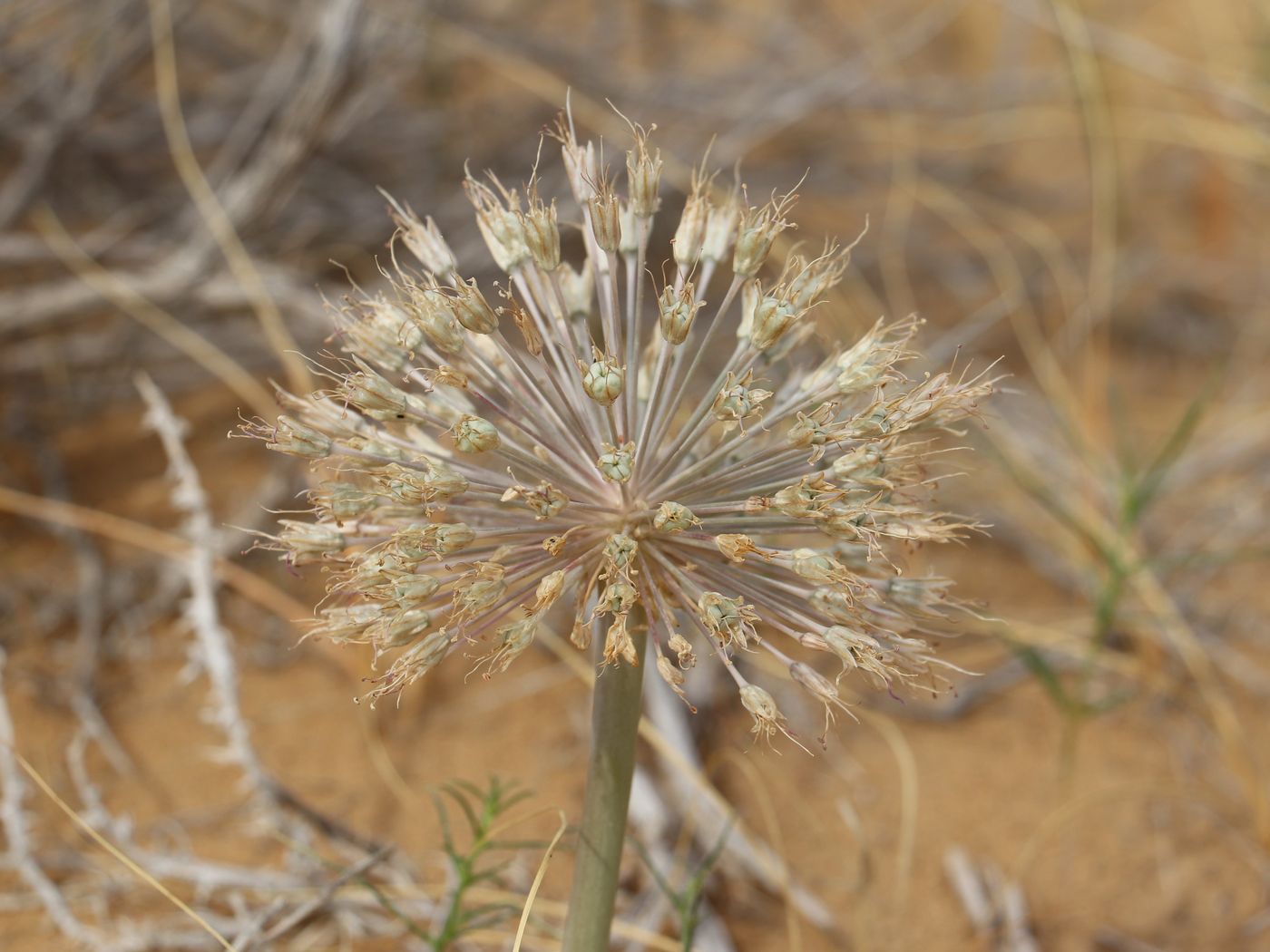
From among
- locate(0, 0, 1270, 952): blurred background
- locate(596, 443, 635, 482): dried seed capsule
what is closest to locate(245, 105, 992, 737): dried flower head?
locate(596, 443, 635, 482): dried seed capsule

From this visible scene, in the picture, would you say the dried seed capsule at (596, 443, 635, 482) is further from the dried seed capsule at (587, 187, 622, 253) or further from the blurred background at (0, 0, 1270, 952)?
the blurred background at (0, 0, 1270, 952)

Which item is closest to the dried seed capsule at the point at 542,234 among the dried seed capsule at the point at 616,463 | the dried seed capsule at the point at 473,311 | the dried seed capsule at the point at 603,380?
the dried seed capsule at the point at 473,311

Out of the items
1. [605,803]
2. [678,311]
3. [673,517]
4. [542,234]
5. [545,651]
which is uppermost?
[542,234]

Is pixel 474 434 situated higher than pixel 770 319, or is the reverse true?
pixel 770 319

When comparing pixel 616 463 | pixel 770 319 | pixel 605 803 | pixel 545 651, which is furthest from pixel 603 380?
pixel 545 651

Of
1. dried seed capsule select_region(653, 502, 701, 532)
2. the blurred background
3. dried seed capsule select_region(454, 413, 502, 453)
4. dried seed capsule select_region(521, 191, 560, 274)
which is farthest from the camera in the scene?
the blurred background

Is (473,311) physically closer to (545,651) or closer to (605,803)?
(605,803)

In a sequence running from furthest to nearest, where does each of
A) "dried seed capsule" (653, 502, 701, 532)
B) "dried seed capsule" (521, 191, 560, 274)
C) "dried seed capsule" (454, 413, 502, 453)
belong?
"dried seed capsule" (521, 191, 560, 274) → "dried seed capsule" (454, 413, 502, 453) → "dried seed capsule" (653, 502, 701, 532)
